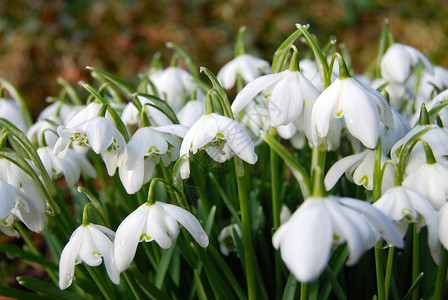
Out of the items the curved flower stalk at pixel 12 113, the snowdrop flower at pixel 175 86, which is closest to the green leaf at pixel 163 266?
the snowdrop flower at pixel 175 86

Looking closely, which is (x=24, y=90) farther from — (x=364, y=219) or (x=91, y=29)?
(x=364, y=219)

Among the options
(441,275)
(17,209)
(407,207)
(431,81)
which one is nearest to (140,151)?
(17,209)

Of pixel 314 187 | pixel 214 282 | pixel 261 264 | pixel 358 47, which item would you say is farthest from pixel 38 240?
pixel 358 47

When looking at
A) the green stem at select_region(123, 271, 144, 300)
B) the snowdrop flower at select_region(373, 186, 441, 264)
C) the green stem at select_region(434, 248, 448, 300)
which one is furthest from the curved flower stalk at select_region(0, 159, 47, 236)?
the green stem at select_region(434, 248, 448, 300)

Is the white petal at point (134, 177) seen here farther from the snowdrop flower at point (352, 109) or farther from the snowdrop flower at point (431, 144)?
the snowdrop flower at point (431, 144)

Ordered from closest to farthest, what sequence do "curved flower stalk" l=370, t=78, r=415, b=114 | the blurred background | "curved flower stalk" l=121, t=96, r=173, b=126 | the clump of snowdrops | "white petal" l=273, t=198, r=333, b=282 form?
"white petal" l=273, t=198, r=333, b=282 < the clump of snowdrops < "curved flower stalk" l=121, t=96, r=173, b=126 < "curved flower stalk" l=370, t=78, r=415, b=114 < the blurred background

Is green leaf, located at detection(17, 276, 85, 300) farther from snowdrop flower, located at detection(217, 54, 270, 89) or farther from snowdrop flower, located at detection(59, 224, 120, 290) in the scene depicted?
snowdrop flower, located at detection(217, 54, 270, 89)
